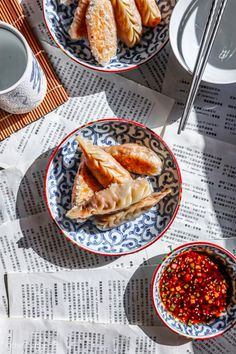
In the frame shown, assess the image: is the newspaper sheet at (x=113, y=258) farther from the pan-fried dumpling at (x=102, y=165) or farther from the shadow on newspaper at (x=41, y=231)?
the pan-fried dumpling at (x=102, y=165)

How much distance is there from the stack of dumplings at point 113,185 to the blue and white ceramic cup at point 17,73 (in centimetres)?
17

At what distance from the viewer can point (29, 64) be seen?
1.26 meters

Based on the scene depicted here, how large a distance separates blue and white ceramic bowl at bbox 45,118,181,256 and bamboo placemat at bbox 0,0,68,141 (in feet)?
0.43

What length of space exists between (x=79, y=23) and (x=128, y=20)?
5.2 inches

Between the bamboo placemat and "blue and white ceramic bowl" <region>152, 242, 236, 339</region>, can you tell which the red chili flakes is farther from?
the bamboo placemat

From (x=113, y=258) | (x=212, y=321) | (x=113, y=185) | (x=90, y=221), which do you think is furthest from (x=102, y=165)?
(x=212, y=321)

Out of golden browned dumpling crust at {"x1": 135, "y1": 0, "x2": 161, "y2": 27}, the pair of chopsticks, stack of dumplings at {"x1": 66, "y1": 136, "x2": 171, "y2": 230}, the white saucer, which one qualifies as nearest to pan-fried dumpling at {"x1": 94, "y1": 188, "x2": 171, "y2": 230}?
stack of dumplings at {"x1": 66, "y1": 136, "x2": 171, "y2": 230}

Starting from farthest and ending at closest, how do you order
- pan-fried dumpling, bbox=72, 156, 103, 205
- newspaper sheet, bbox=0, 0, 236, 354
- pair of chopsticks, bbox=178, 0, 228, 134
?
1. newspaper sheet, bbox=0, 0, 236, 354
2. pan-fried dumpling, bbox=72, 156, 103, 205
3. pair of chopsticks, bbox=178, 0, 228, 134

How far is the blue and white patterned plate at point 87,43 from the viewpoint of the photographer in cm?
137

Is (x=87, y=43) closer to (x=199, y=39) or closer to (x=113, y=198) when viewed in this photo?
(x=199, y=39)

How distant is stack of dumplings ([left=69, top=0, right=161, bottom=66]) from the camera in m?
1.32

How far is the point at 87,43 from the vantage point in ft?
4.63

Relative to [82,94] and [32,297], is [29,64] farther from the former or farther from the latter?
[32,297]

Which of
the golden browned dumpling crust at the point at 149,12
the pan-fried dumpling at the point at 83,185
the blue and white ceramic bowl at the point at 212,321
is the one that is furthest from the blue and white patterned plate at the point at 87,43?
the blue and white ceramic bowl at the point at 212,321
